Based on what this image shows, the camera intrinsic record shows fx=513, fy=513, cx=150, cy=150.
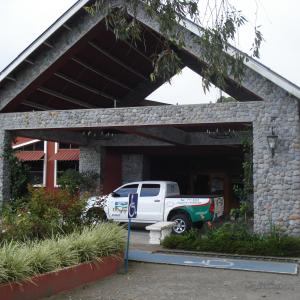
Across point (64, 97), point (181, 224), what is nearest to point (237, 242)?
point (181, 224)

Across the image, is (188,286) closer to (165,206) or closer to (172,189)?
(165,206)

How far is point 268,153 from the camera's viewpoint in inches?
578

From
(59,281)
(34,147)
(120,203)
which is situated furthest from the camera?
(34,147)

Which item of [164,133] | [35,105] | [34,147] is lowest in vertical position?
[164,133]

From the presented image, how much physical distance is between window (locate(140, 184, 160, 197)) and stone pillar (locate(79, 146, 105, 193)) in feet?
17.2

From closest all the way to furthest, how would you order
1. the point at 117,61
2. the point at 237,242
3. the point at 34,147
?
the point at 237,242 < the point at 117,61 < the point at 34,147

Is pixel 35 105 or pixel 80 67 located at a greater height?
pixel 80 67

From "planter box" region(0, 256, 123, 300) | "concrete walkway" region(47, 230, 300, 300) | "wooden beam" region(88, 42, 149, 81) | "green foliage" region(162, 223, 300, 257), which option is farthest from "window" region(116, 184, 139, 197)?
"planter box" region(0, 256, 123, 300)

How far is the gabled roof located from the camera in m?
17.1

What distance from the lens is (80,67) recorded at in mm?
19125

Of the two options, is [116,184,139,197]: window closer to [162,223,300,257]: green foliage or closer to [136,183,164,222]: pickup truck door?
[136,183,164,222]: pickup truck door

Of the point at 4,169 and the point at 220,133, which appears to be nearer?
the point at 4,169

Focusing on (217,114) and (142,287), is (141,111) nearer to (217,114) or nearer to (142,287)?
(217,114)

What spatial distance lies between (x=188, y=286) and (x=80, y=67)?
11463 mm
